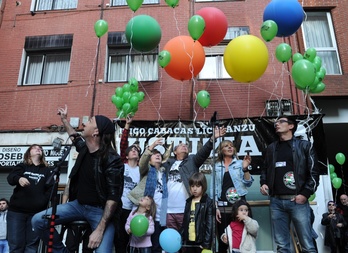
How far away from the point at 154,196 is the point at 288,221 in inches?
78.5

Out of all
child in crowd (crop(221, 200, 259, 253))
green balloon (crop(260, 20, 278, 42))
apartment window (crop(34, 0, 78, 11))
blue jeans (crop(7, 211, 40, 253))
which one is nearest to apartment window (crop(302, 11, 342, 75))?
green balloon (crop(260, 20, 278, 42))

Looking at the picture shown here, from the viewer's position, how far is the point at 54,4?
10.4m

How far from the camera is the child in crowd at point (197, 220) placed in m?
4.37

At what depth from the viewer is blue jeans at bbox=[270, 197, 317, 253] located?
404 cm

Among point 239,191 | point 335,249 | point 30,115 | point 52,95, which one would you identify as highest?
point 52,95

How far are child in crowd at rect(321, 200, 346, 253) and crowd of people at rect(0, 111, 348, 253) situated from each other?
Result: 9.22 feet

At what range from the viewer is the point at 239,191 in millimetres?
5184

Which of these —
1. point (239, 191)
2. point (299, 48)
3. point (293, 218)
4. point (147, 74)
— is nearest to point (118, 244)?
point (239, 191)

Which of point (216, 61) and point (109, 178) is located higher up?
point (216, 61)

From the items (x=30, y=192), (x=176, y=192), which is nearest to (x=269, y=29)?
(x=176, y=192)

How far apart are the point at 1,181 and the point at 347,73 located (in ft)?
32.8

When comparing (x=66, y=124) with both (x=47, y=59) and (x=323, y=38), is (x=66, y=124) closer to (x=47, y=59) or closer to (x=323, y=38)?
(x=47, y=59)

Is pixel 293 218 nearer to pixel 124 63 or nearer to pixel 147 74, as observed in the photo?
pixel 147 74

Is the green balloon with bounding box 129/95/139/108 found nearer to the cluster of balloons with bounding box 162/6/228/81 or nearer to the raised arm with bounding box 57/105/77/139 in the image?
the cluster of balloons with bounding box 162/6/228/81
